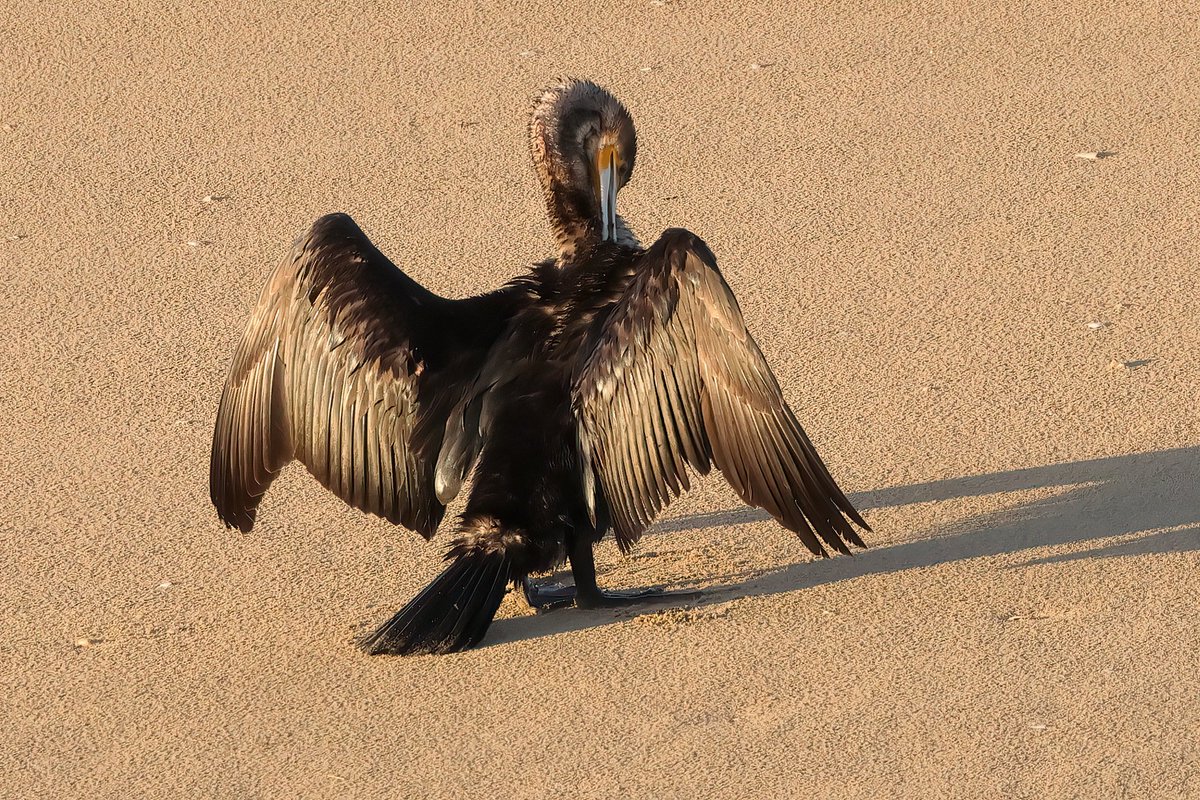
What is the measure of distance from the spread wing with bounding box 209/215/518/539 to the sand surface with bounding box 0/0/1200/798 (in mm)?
345

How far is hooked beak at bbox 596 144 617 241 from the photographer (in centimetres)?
502

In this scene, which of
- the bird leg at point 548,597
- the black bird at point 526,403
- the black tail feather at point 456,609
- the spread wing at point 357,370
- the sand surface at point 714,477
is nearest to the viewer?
the sand surface at point 714,477

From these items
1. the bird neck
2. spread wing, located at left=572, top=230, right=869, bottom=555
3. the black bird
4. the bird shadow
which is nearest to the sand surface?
the bird shadow

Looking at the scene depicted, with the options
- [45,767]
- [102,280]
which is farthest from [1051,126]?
[45,767]

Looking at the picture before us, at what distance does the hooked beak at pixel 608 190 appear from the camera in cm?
502

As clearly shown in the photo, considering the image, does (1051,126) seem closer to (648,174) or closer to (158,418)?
(648,174)

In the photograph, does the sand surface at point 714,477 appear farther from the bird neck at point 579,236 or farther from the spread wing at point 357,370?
the bird neck at point 579,236

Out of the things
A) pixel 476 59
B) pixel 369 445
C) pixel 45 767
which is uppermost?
pixel 476 59

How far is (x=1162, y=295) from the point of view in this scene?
6.44 m

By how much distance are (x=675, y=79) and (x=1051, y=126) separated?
5.26 ft

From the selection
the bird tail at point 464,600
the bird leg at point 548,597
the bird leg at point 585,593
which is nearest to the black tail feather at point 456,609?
the bird tail at point 464,600

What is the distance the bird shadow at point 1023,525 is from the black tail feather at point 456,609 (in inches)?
8.2

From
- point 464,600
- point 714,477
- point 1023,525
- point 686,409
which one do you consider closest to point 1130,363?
point 1023,525

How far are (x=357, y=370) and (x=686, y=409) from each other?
836 millimetres
